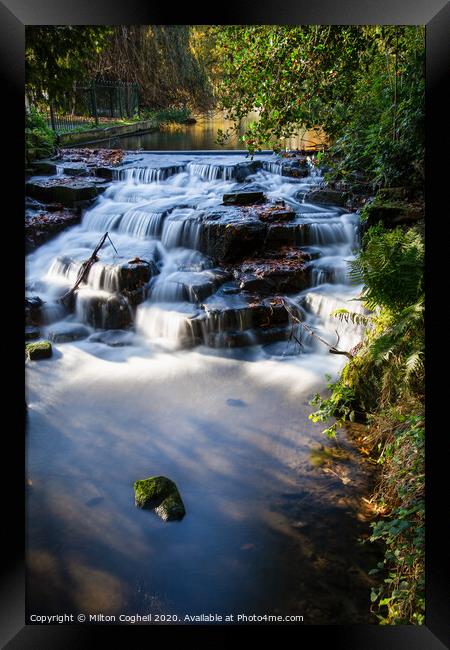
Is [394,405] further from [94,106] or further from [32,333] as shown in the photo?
[94,106]

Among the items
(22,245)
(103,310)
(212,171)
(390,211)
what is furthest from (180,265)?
(22,245)

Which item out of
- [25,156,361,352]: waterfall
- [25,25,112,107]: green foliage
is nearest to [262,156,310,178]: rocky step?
[25,156,361,352]: waterfall

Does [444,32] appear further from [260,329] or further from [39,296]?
[39,296]

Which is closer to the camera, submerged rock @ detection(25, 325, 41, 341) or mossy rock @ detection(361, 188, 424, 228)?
submerged rock @ detection(25, 325, 41, 341)

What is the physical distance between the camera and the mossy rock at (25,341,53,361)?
15.2ft

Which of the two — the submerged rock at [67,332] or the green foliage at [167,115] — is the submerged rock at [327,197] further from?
the submerged rock at [67,332]

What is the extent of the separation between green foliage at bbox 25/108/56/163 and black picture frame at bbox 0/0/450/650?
46 centimetres

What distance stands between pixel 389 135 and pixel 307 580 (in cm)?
399

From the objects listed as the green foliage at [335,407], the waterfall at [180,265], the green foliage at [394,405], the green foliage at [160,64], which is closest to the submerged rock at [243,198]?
the waterfall at [180,265]

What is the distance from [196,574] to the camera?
3.01m

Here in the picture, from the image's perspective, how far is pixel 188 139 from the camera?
18.4 feet

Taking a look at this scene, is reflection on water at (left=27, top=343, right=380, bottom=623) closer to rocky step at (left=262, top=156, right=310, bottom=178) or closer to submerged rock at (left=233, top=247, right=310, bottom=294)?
submerged rock at (left=233, top=247, right=310, bottom=294)

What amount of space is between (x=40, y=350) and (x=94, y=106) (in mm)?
2057

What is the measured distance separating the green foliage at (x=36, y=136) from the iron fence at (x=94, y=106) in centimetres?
7
